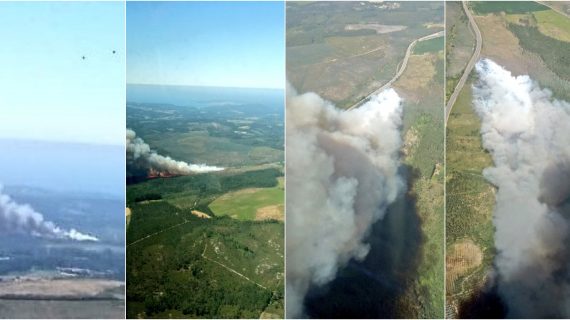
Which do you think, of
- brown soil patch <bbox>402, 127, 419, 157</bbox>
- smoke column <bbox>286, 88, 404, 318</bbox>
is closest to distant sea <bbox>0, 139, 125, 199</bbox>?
smoke column <bbox>286, 88, 404, 318</bbox>

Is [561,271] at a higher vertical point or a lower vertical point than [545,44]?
lower

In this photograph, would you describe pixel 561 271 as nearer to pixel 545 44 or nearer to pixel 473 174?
pixel 473 174

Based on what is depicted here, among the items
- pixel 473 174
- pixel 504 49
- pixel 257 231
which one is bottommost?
pixel 257 231

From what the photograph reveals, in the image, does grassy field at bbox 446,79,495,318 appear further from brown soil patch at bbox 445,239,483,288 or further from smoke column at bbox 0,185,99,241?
smoke column at bbox 0,185,99,241

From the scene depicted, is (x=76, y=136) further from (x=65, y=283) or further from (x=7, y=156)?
(x=65, y=283)

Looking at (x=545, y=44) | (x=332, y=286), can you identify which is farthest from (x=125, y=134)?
(x=545, y=44)

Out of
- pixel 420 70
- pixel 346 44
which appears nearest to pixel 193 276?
pixel 346 44
